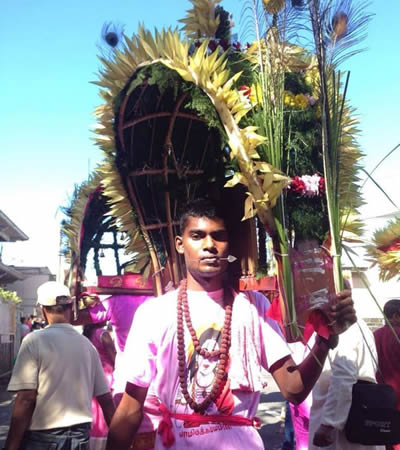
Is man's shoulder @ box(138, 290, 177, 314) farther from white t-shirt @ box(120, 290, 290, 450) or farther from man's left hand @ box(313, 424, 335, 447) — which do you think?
man's left hand @ box(313, 424, 335, 447)

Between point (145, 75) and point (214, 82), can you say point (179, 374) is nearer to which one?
point (214, 82)

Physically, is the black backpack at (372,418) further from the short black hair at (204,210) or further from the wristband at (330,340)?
the short black hair at (204,210)

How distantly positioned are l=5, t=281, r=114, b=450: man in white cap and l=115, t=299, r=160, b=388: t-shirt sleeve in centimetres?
122

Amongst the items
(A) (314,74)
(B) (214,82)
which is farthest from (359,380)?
(B) (214,82)

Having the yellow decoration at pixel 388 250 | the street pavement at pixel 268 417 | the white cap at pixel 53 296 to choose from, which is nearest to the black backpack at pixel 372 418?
the yellow decoration at pixel 388 250

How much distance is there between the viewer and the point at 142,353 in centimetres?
A: 232

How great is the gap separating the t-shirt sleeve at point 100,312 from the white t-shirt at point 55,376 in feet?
5.00

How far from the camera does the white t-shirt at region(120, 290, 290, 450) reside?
2164 mm

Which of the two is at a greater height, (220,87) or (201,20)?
(201,20)

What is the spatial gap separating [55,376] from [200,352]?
1570 mm

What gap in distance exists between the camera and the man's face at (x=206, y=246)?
2365mm

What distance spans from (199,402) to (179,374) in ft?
0.46

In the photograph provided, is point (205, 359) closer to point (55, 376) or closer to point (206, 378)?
point (206, 378)

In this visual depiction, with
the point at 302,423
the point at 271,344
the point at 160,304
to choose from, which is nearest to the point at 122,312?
the point at 302,423
